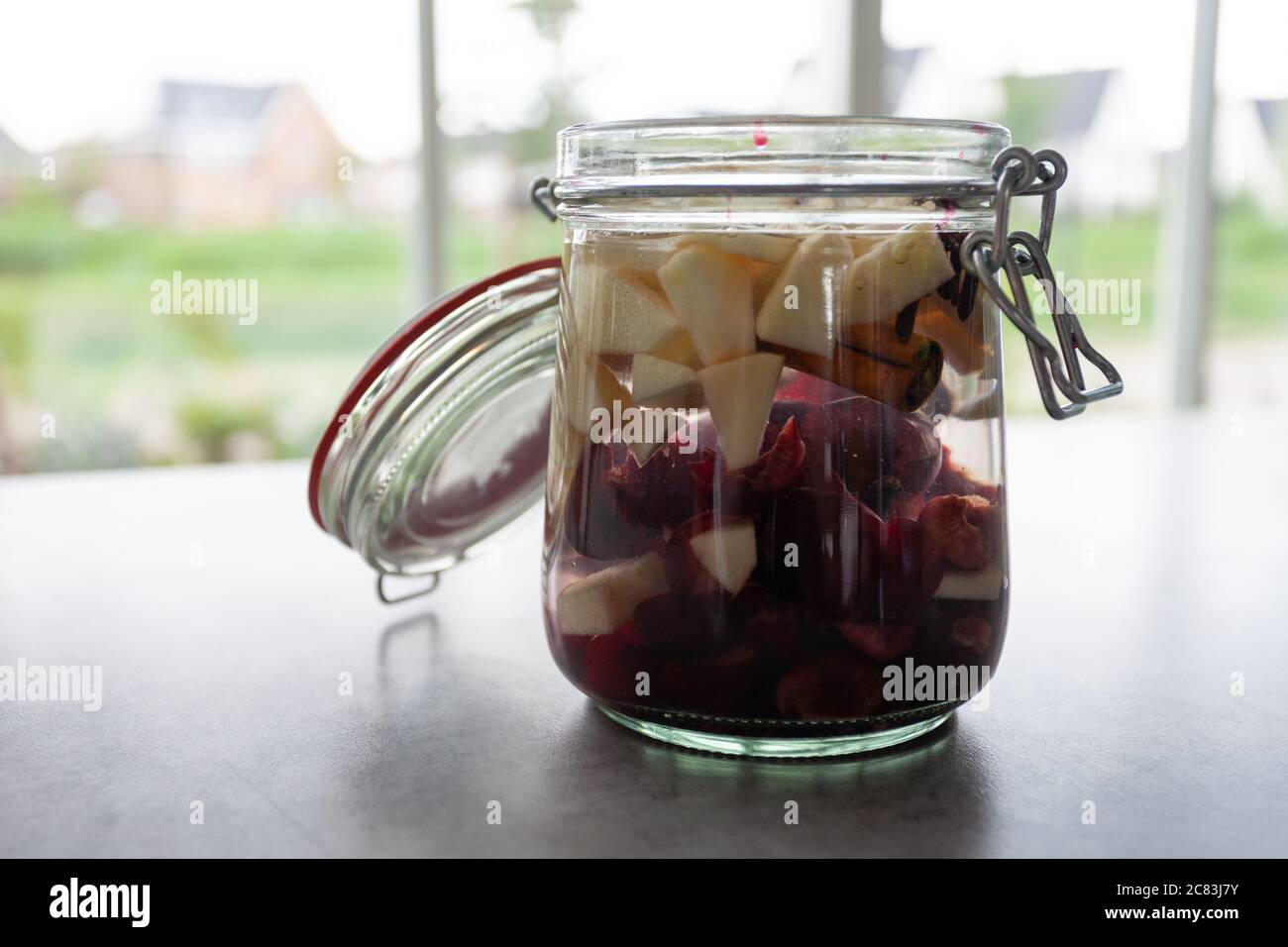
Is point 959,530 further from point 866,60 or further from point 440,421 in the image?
point 866,60

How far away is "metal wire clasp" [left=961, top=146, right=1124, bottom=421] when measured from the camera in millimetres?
456

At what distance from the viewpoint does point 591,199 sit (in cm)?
49

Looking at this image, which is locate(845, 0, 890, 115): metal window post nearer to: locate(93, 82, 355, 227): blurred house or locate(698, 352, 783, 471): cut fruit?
locate(93, 82, 355, 227): blurred house

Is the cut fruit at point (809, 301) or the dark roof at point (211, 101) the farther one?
the dark roof at point (211, 101)

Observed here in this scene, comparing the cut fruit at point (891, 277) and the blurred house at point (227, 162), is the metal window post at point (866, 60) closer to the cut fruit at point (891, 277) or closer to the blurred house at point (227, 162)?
the blurred house at point (227, 162)

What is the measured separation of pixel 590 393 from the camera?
1.59 feet

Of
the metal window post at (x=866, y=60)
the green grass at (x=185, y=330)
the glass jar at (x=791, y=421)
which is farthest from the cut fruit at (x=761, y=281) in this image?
the green grass at (x=185, y=330)

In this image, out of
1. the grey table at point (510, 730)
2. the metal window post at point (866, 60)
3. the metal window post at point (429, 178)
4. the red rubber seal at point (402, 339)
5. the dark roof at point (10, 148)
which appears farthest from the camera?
the dark roof at point (10, 148)

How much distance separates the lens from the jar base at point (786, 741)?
0.47 m

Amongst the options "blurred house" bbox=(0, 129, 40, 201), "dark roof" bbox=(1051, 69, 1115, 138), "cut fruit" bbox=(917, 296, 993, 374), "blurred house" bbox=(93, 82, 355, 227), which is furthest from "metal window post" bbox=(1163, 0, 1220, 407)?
"cut fruit" bbox=(917, 296, 993, 374)

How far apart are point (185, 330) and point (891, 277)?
2.68m

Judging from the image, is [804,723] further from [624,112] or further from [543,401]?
[624,112]
